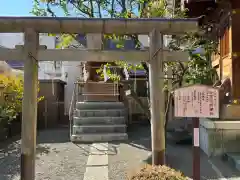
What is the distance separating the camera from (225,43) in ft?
25.6

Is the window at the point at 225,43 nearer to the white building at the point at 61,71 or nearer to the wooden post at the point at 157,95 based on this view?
the wooden post at the point at 157,95

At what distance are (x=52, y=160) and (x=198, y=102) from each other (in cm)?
530

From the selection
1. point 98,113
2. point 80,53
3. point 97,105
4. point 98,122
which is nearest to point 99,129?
point 98,122

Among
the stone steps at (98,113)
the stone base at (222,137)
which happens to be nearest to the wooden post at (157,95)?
the stone base at (222,137)

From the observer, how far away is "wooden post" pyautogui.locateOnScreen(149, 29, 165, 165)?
511 centimetres

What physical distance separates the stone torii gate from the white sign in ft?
1.58

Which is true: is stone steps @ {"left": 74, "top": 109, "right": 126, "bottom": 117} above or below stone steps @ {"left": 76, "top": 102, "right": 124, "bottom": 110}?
below

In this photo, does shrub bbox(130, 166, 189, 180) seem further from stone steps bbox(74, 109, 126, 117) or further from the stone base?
stone steps bbox(74, 109, 126, 117)

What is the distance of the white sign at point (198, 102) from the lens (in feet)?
15.0

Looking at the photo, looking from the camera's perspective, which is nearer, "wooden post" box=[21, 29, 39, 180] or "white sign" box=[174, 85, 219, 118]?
"white sign" box=[174, 85, 219, 118]

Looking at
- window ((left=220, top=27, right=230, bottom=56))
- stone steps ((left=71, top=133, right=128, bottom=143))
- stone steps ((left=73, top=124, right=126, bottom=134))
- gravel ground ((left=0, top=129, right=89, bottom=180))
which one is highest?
window ((left=220, top=27, right=230, bottom=56))

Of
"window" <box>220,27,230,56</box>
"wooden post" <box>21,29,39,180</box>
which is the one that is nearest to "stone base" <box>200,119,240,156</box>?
"window" <box>220,27,230,56</box>

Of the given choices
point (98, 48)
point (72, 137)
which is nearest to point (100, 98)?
point (72, 137)

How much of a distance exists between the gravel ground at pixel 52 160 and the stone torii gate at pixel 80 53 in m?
2.15
